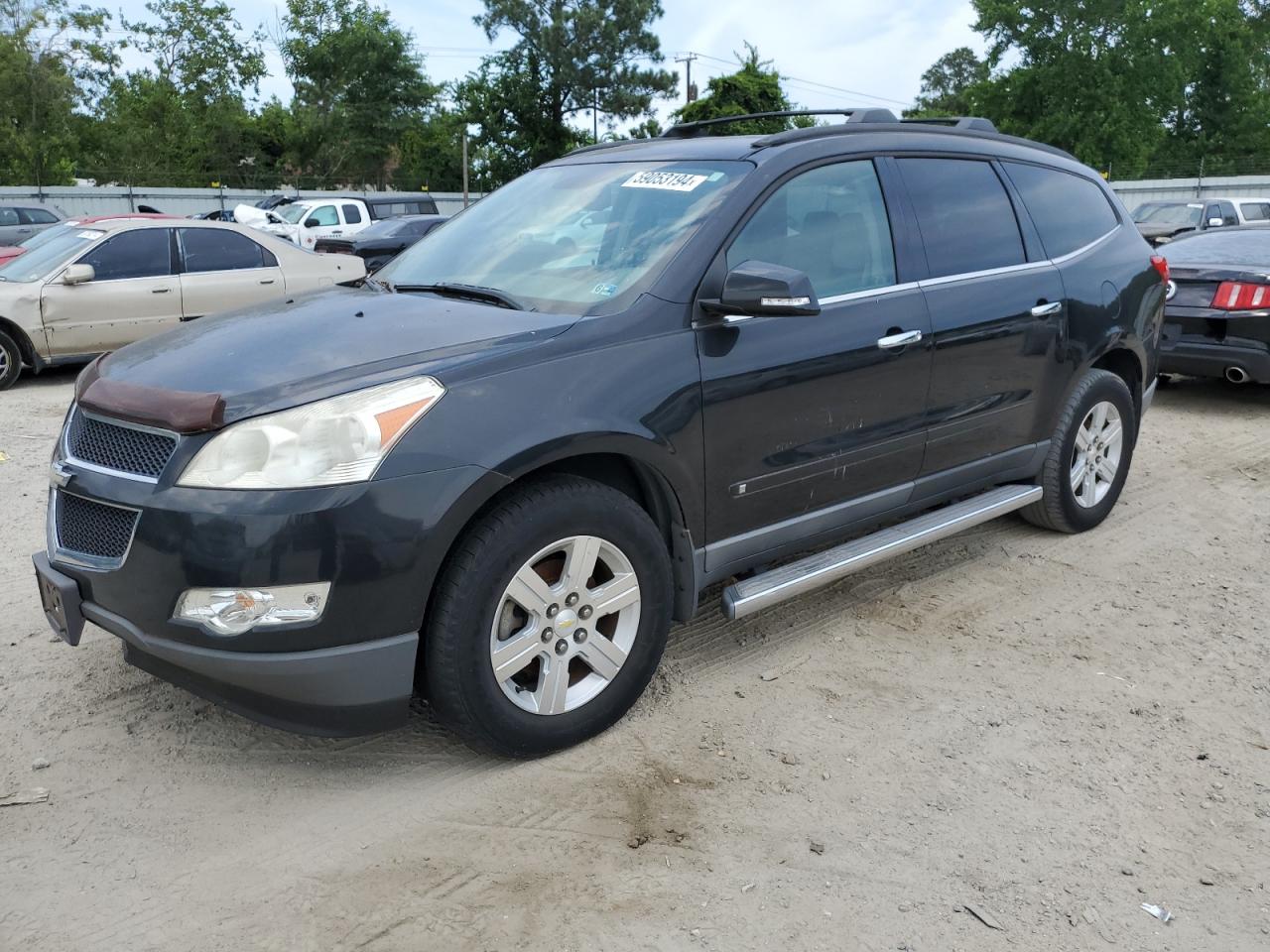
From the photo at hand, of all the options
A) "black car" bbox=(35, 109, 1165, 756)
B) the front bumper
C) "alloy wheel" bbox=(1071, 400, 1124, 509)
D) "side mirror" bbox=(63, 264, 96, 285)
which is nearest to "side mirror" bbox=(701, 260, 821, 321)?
"black car" bbox=(35, 109, 1165, 756)

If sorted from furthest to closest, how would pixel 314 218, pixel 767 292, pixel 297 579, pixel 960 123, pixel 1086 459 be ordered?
pixel 314 218
pixel 1086 459
pixel 960 123
pixel 767 292
pixel 297 579

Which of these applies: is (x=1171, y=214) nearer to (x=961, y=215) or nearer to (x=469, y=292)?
(x=961, y=215)

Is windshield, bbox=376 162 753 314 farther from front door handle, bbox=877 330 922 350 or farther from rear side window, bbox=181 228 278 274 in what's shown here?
rear side window, bbox=181 228 278 274

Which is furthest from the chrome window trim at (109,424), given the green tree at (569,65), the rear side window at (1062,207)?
the green tree at (569,65)

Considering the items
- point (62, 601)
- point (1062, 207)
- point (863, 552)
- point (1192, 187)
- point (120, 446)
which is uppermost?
point (1192, 187)

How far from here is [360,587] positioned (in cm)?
278

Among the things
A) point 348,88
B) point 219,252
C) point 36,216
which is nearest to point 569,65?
point 348,88

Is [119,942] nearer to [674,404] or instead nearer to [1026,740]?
[674,404]

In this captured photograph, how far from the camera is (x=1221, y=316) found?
26.9 feet

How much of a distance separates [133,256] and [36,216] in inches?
609

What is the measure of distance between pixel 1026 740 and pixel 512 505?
1791 mm

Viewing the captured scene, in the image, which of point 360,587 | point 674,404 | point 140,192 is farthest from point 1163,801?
point 140,192

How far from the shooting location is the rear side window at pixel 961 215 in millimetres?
4285

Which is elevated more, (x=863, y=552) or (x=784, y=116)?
(x=784, y=116)
